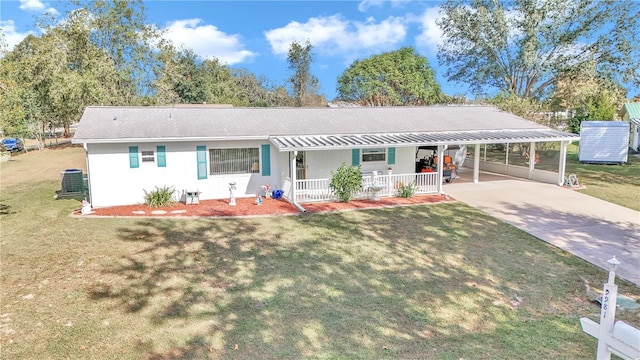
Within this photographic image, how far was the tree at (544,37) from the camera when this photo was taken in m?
28.0

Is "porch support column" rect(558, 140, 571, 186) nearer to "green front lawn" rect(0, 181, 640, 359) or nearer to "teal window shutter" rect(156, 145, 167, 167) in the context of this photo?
"green front lawn" rect(0, 181, 640, 359)

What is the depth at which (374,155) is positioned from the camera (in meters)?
17.0

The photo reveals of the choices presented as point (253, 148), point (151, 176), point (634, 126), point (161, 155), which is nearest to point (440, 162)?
point (253, 148)

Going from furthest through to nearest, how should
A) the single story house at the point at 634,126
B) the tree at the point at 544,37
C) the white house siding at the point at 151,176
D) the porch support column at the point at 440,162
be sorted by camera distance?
the single story house at the point at 634,126 < the tree at the point at 544,37 < the porch support column at the point at 440,162 < the white house siding at the point at 151,176

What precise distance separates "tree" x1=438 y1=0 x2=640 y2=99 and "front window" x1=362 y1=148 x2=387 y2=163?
18.5m

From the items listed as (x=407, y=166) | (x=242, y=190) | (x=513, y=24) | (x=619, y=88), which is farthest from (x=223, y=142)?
(x=619, y=88)

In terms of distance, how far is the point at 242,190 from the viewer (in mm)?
15891

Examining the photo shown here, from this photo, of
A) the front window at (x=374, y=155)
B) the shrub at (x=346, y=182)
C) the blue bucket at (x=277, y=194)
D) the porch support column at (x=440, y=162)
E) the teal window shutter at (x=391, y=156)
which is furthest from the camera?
the teal window shutter at (x=391, y=156)

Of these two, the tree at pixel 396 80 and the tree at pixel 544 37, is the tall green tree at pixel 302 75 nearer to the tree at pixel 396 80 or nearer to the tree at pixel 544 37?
the tree at pixel 396 80

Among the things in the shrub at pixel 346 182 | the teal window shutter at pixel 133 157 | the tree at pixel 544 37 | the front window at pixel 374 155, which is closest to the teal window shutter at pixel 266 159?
the shrub at pixel 346 182

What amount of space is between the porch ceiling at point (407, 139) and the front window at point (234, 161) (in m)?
1.20

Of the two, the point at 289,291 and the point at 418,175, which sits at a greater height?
the point at 418,175

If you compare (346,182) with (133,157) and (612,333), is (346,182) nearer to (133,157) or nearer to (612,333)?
(133,157)

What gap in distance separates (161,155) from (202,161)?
1.49 meters
